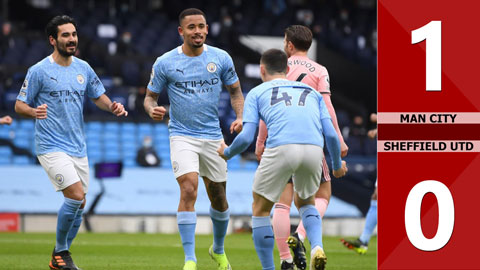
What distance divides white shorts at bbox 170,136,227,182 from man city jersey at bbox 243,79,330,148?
1.35 m

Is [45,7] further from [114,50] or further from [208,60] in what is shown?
[208,60]

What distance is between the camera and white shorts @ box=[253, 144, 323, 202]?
665 centimetres

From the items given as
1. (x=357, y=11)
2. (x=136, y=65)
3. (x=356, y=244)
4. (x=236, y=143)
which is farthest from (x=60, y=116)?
(x=357, y=11)

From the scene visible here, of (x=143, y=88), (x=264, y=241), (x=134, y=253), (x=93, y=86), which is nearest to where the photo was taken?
(x=264, y=241)

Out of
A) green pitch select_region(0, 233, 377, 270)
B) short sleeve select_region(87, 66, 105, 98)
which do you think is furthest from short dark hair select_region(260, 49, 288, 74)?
green pitch select_region(0, 233, 377, 270)

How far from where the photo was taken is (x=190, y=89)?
26.6 ft

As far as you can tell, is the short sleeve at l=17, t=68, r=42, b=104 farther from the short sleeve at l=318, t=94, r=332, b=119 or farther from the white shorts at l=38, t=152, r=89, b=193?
the short sleeve at l=318, t=94, r=332, b=119

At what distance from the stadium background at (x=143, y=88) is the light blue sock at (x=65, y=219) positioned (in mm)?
9074

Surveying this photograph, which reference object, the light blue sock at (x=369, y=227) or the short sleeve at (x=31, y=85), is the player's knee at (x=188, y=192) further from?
the light blue sock at (x=369, y=227)

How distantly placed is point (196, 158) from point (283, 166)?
1.54m

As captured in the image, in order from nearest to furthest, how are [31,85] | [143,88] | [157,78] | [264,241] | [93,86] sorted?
[264,241] < [157,78] < [31,85] < [93,86] < [143,88]

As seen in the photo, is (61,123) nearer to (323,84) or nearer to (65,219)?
(65,219)

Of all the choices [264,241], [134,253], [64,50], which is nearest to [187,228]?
[264,241]

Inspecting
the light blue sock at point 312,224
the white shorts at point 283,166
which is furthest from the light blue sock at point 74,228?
the white shorts at point 283,166
